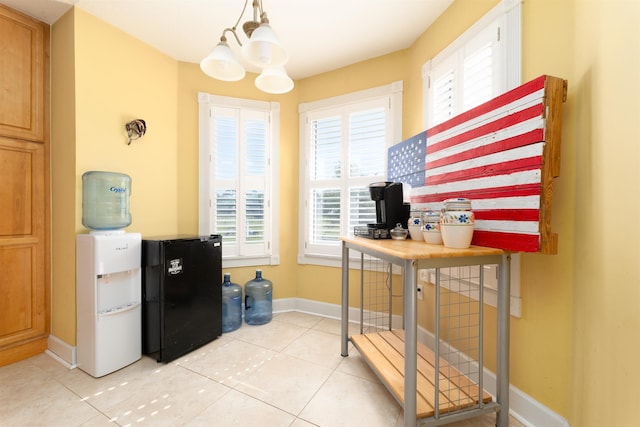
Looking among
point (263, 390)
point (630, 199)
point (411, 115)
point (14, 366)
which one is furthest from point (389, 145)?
point (14, 366)

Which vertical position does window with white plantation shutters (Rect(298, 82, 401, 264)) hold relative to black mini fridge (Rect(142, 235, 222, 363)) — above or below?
above

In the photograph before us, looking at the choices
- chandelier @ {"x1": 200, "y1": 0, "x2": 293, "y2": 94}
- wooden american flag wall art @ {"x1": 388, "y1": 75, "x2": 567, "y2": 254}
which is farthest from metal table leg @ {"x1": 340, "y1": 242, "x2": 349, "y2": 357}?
chandelier @ {"x1": 200, "y1": 0, "x2": 293, "y2": 94}

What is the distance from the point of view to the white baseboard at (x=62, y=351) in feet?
6.56

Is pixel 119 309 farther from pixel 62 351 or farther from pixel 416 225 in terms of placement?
pixel 416 225

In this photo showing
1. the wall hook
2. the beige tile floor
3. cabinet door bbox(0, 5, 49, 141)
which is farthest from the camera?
the wall hook

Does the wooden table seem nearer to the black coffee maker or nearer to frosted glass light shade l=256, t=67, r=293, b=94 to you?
the black coffee maker

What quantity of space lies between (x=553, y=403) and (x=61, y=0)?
158 inches

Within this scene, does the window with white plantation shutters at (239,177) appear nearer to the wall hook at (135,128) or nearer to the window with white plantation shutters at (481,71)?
the wall hook at (135,128)

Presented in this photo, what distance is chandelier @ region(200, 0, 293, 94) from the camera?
4.41 ft

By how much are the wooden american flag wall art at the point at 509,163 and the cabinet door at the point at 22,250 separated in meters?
3.16

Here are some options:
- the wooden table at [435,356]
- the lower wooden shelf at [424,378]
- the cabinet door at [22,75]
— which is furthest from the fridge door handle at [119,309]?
the wooden table at [435,356]

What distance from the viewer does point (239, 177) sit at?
2932mm

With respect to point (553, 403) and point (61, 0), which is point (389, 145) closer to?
point (553, 403)

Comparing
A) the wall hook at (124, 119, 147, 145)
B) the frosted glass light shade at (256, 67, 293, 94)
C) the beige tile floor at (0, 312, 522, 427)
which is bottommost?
the beige tile floor at (0, 312, 522, 427)
